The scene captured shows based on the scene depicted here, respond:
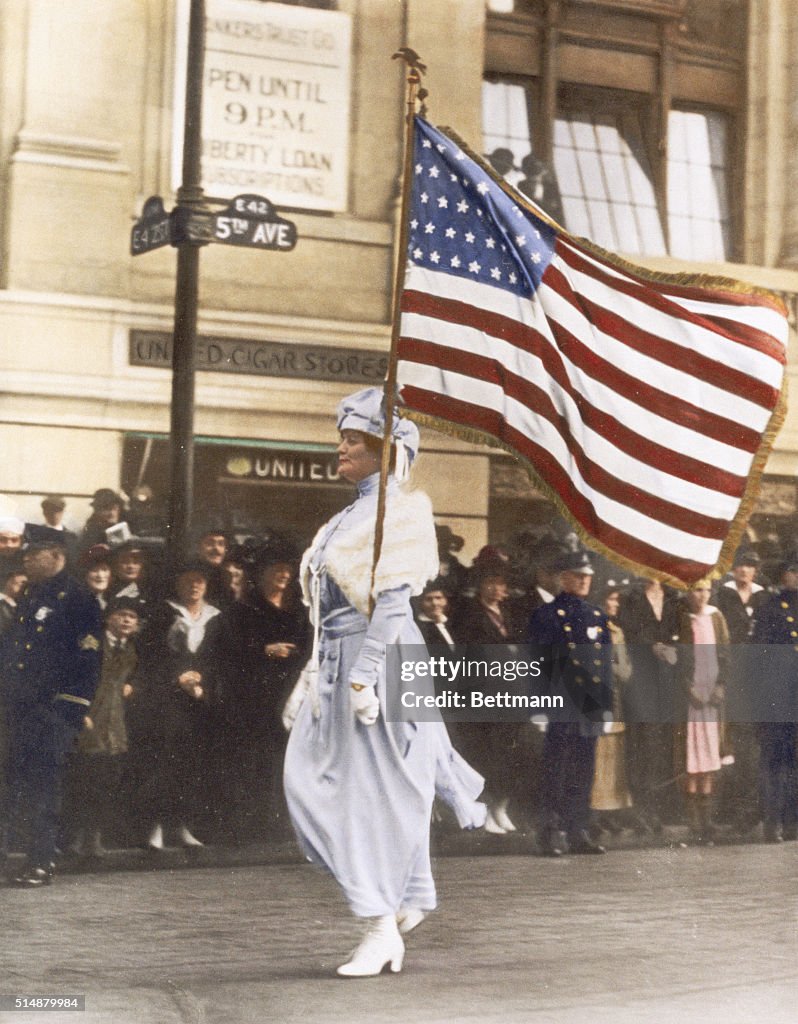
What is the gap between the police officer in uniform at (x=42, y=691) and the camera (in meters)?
5.37

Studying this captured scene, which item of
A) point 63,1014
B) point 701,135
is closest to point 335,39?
point 701,135

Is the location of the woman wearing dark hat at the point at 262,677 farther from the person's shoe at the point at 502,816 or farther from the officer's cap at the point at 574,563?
the officer's cap at the point at 574,563

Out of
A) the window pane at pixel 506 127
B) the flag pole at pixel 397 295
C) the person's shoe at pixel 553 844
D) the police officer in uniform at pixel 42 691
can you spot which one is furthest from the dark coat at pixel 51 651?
the window pane at pixel 506 127

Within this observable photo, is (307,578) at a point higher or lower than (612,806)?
higher

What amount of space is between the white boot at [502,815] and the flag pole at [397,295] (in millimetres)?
939

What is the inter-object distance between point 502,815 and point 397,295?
6.51 ft

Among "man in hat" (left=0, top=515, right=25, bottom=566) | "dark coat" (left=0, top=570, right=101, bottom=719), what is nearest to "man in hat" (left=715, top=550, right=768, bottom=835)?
"dark coat" (left=0, top=570, right=101, bottom=719)

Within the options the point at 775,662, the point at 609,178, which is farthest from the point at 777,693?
the point at 609,178

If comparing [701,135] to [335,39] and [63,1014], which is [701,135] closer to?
[335,39]

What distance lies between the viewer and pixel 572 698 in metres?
5.83

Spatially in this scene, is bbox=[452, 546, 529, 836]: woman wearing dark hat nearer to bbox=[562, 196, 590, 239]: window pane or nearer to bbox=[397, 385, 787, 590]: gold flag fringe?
bbox=[397, 385, 787, 590]: gold flag fringe

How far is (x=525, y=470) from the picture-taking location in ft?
18.6

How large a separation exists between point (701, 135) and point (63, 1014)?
411cm

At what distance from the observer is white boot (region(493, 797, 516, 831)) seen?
573 centimetres
